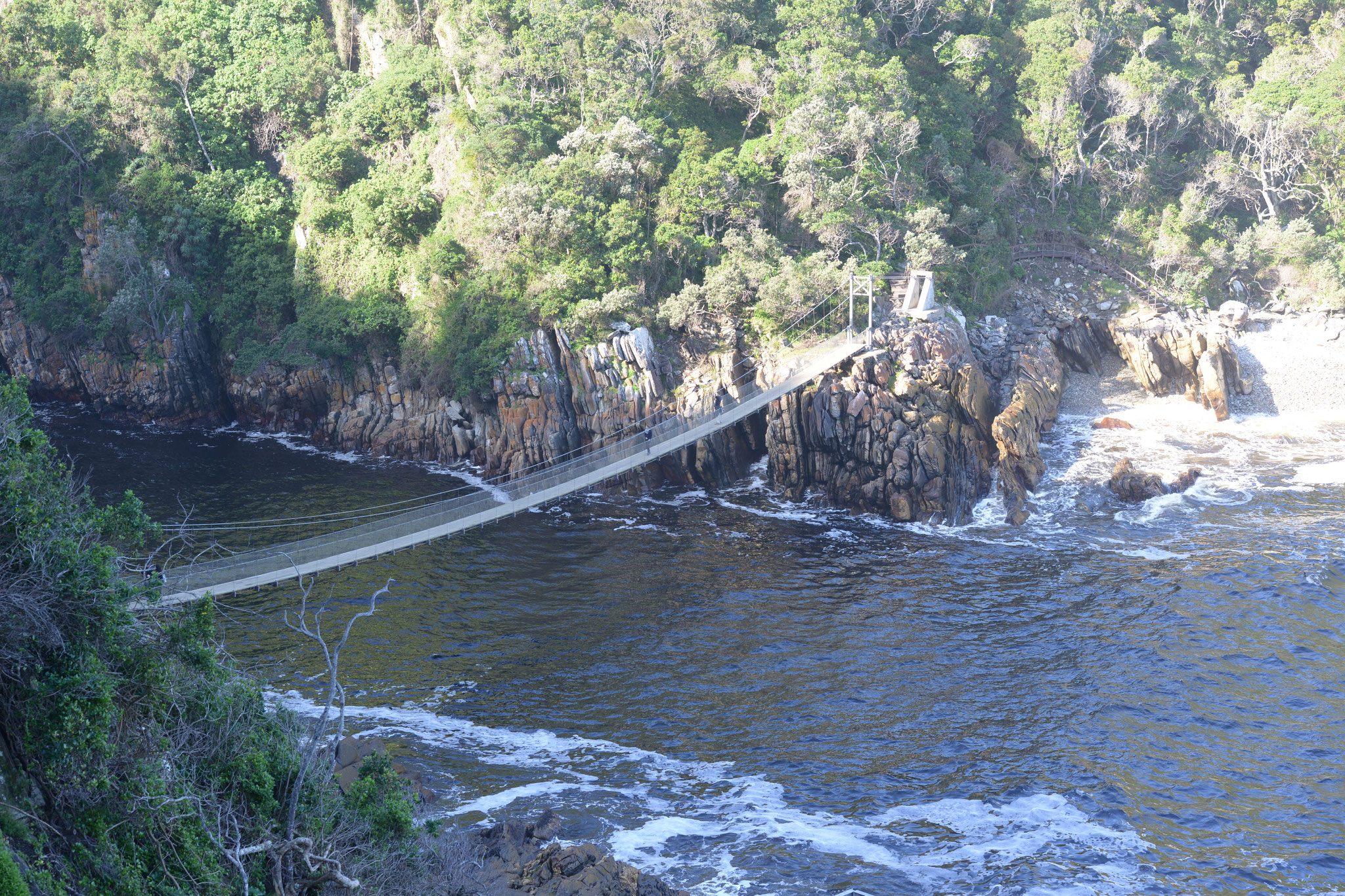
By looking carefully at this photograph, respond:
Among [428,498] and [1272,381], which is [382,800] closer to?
[428,498]

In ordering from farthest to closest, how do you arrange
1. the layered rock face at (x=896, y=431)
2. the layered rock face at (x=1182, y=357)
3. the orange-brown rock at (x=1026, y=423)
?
the layered rock face at (x=1182, y=357), the orange-brown rock at (x=1026, y=423), the layered rock face at (x=896, y=431)

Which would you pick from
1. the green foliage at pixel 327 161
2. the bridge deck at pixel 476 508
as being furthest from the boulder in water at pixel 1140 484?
the green foliage at pixel 327 161

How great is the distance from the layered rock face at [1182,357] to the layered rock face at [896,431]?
10.3m

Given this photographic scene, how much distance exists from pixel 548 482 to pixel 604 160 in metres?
17.6

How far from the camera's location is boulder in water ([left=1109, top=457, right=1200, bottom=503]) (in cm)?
3453

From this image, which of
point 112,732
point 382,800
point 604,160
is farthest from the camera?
point 604,160

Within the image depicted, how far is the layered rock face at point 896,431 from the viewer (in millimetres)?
34750

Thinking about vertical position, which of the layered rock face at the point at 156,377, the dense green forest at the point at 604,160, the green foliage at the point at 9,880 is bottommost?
the green foliage at the point at 9,880

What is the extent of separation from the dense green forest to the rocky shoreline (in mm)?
1610

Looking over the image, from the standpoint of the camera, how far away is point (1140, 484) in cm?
3456

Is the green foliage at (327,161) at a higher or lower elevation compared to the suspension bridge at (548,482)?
higher

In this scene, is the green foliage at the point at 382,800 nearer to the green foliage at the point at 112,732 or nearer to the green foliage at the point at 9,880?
the green foliage at the point at 112,732

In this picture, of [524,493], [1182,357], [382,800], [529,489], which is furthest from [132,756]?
[1182,357]

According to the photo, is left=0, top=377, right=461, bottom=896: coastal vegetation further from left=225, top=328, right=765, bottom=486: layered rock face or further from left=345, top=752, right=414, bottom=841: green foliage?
left=225, top=328, right=765, bottom=486: layered rock face
